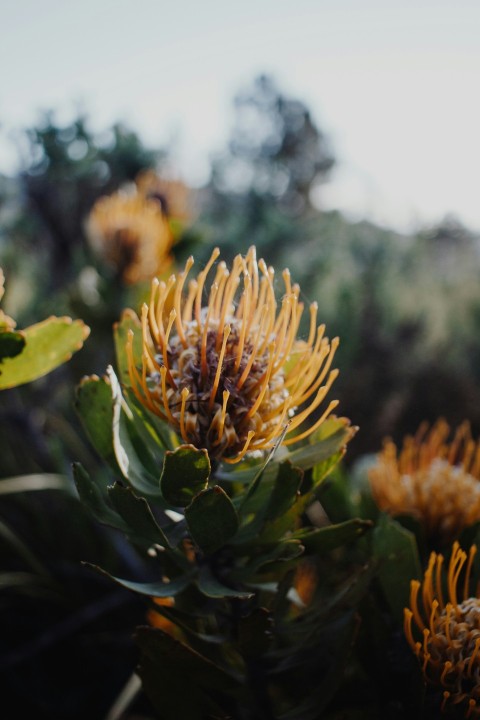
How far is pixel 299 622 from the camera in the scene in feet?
2.40

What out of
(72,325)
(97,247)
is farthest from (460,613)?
(97,247)

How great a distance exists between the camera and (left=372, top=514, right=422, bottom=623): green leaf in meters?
0.71

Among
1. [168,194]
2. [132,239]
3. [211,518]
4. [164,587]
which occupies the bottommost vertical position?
[164,587]

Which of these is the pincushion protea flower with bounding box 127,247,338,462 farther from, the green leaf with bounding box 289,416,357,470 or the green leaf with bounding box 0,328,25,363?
the green leaf with bounding box 0,328,25,363

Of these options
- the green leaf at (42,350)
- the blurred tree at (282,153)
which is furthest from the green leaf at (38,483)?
the blurred tree at (282,153)

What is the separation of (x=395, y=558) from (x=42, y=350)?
51cm

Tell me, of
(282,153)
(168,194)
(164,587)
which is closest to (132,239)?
(168,194)

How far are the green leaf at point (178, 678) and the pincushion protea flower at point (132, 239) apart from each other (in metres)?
1.13

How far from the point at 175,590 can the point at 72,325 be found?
35cm

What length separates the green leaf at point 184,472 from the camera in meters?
0.56

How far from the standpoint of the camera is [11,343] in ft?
2.28

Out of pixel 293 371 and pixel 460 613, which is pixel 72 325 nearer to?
pixel 293 371

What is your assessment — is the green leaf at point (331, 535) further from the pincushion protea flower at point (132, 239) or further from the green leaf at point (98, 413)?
the pincushion protea flower at point (132, 239)

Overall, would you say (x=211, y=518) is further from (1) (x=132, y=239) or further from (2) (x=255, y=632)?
(1) (x=132, y=239)
